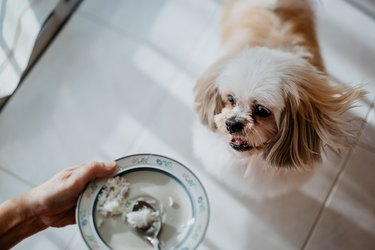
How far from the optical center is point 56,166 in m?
1.79

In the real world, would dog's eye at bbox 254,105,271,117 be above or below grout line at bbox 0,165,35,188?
above

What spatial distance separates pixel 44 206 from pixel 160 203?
1.16 feet

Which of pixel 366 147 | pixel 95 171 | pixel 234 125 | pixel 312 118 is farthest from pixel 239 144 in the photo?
pixel 366 147

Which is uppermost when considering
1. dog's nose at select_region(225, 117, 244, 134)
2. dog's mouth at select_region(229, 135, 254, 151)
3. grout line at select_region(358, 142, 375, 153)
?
dog's nose at select_region(225, 117, 244, 134)

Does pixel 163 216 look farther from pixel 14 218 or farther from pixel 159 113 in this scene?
pixel 159 113

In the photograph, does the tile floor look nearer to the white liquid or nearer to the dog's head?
the dog's head

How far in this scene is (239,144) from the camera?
4.42ft

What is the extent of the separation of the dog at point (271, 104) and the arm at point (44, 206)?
37 centimetres

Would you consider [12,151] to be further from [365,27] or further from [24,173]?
[365,27]

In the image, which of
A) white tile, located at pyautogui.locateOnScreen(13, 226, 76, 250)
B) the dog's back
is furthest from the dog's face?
white tile, located at pyautogui.locateOnScreen(13, 226, 76, 250)

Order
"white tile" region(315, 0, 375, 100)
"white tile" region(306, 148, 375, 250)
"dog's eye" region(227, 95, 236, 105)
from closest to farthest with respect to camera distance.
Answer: "dog's eye" region(227, 95, 236, 105), "white tile" region(306, 148, 375, 250), "white tile" region(315, 0, 375, 100)

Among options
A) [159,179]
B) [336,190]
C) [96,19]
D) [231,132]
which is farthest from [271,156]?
[96,19]

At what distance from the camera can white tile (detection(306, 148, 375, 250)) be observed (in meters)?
1.64

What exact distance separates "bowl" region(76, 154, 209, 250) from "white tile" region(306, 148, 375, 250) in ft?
1.95
